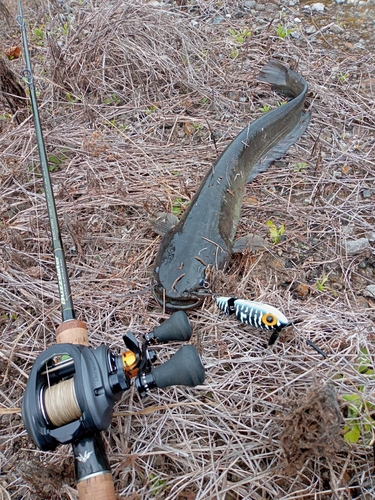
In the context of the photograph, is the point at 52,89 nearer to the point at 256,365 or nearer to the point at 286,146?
the point at 286,146

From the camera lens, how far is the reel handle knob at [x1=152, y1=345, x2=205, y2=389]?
160 cm

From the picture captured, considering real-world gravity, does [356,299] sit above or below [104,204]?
below

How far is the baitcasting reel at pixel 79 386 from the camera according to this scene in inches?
57.2

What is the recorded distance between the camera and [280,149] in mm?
3447

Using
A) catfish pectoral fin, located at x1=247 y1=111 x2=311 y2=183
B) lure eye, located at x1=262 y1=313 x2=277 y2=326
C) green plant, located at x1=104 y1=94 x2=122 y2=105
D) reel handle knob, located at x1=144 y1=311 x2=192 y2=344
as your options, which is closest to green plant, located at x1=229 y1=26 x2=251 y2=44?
catfish pectoral fin, located at x1=247 y1=111 x2=311 y2=183

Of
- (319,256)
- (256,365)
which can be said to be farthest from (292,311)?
(319,256)

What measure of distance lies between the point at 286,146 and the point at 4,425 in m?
2.82

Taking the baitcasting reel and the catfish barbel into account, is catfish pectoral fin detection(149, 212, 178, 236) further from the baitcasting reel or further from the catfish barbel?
the baitcasting reel

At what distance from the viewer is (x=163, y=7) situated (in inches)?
172

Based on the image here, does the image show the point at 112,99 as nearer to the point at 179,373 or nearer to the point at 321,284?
the point at 321,284

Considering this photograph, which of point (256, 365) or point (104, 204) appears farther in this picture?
point (104, 204)

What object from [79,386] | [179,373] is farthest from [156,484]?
[79,386]

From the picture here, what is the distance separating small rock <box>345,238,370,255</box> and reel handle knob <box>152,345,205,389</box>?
152 centimetres

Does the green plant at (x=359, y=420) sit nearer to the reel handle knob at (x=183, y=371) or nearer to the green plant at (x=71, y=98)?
the reel handle knob at (x=183, y=371)
